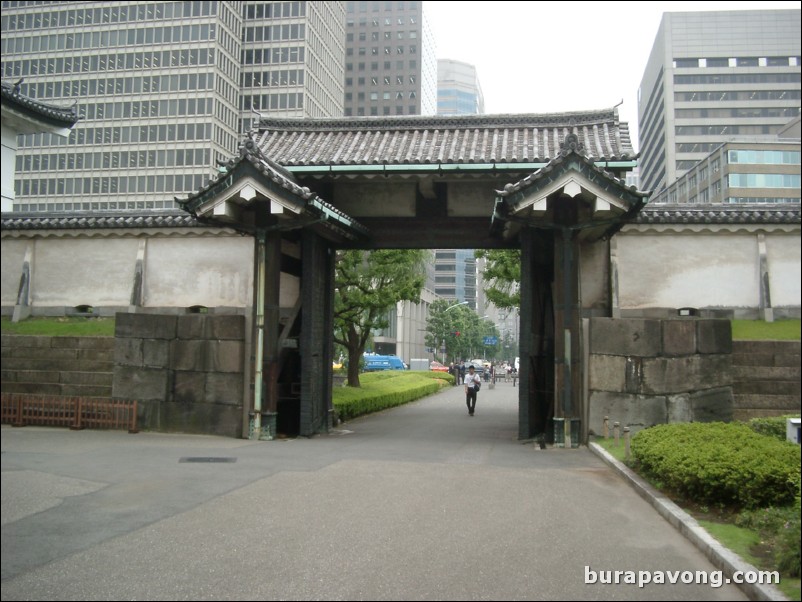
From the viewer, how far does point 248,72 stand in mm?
82062

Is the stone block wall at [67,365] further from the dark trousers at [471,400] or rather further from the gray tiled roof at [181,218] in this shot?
the dark trousers at [471,400]

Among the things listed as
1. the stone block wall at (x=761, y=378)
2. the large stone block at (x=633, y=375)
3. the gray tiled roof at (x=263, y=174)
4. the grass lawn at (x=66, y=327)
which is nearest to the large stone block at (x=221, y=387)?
the grass lawn at (x=66, y=327)

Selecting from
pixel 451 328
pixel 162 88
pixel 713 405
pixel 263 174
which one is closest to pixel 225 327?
pixel 263 174

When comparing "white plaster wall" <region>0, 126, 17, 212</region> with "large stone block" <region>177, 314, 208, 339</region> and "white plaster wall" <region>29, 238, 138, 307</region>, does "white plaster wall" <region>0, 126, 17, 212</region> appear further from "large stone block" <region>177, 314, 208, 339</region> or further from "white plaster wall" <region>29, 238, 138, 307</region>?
"white plaster wall" <region>29, 238, 138, 307</region>

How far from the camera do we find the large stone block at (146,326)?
15297mm

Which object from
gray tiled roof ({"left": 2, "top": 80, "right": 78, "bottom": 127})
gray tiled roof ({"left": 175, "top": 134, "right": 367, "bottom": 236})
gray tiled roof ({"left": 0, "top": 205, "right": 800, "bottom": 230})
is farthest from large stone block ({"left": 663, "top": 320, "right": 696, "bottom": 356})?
gray tiled roof ({"left": 2, "top": 80, "right": 78, "bottom": 127})

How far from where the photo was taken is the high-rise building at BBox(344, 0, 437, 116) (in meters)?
128

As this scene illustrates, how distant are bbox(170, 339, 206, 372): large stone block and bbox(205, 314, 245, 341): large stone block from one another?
0.35 m

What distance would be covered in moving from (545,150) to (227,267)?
8527 mm

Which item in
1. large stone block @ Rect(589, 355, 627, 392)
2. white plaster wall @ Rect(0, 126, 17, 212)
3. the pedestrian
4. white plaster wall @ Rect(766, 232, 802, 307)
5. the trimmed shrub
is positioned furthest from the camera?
the pedestrian

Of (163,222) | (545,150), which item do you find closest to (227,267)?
(163,222)

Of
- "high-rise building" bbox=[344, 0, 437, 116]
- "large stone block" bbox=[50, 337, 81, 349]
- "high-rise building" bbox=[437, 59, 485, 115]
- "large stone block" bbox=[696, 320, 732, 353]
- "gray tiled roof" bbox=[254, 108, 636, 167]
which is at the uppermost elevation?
"high-rise building" bbox=[437, 59, 485, 115]

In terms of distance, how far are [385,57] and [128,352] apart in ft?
402

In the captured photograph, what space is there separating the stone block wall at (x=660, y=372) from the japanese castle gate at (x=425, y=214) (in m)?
0.80
